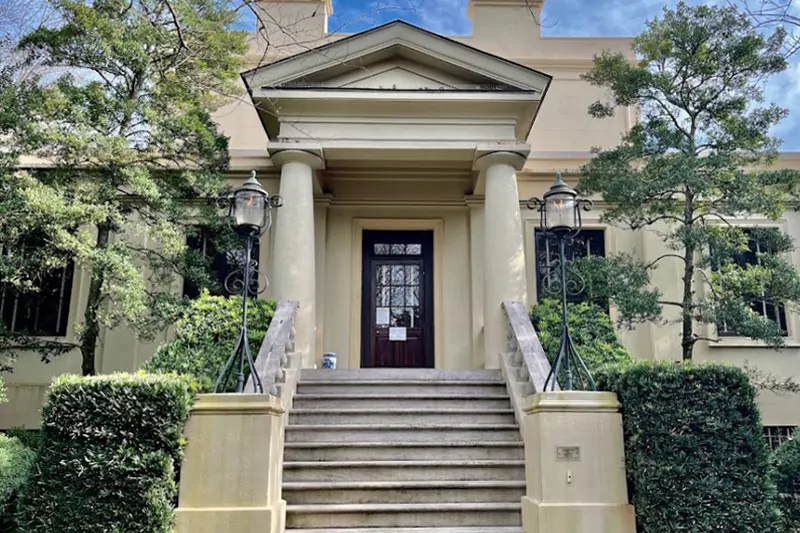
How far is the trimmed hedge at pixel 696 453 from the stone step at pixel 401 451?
169cm

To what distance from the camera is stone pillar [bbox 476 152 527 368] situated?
28.7 feet

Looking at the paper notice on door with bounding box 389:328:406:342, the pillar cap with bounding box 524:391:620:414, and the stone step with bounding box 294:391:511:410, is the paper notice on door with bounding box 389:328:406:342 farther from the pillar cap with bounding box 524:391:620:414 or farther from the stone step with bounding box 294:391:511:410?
the pillar cap with bounding box 524:391:620:414

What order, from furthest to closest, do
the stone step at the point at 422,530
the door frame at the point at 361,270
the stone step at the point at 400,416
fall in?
1. the door frame at the point at 361,270
2. the stone step at the point at 400,416
3. the stone step at the point at 422,530

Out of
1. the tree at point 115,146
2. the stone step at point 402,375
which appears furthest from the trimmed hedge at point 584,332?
the tree at point 115,146

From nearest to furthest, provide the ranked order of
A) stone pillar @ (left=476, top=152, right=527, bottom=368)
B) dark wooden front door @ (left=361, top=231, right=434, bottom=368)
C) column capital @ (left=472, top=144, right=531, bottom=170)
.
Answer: stone pillar @ (left=476, top=152, right=527, bottom=368), column capital @ (left=472, top=144, right=531, bottom=170), dark wooden front door @ (left=361, top=231, right=434, bottom=368)

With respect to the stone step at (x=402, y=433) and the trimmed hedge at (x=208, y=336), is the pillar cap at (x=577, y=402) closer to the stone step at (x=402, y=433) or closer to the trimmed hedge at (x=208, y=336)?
the stone step at (x=402, y=433)

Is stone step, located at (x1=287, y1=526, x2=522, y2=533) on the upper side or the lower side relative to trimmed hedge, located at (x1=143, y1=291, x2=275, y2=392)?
lower

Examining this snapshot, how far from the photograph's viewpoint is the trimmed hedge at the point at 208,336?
6941 millimetres

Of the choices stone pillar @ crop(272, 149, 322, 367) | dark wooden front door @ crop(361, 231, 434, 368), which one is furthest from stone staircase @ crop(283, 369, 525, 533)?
dark wooden front door @ crop(361, 231, 434, 368)

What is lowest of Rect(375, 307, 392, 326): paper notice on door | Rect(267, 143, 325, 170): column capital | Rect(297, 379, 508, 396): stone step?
Rect(297, 379, 508, 396): stone step

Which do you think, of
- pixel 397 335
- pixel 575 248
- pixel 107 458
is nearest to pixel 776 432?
pixel 575 248

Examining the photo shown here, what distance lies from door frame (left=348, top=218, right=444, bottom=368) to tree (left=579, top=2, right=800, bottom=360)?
113 inches

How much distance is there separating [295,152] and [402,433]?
4454 millimetres

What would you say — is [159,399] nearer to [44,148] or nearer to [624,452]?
[624,452]
